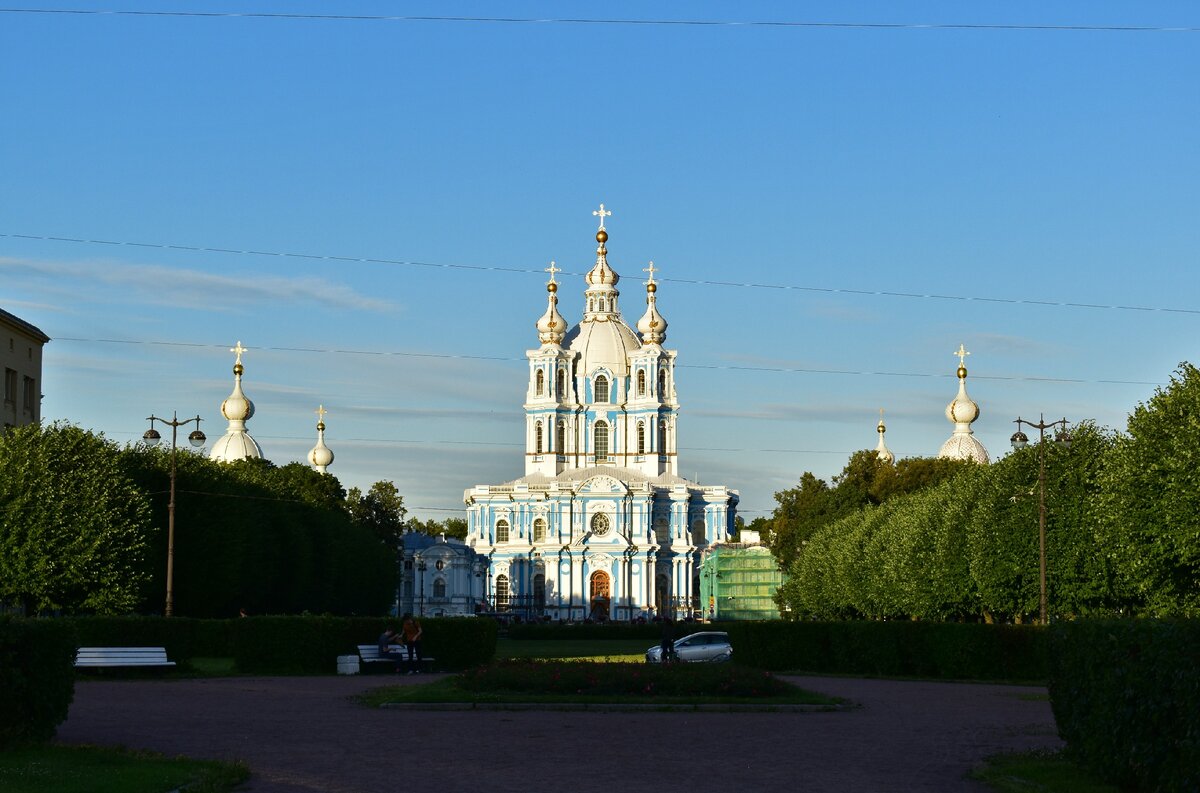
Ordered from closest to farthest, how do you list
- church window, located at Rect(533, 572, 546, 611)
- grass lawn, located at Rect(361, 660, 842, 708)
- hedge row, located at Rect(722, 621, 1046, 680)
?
grass lawn, located at Rect(361, 660, 842, 708)
hedge row, located at Rect(722, 621, 1046, 680)
church window, located at Rect(533, 572, 546, 611)

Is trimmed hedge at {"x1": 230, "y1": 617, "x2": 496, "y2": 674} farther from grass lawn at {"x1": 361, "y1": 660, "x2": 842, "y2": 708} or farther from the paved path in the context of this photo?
grass lawn at {"x1": 361, "y1": 660, "x2": 842, "y2": 708}

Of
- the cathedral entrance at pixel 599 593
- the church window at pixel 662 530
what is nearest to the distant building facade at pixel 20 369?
the cathedral entrance at pixel 599 593

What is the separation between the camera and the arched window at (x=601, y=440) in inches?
5886

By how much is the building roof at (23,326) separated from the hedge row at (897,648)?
27061 millimetres

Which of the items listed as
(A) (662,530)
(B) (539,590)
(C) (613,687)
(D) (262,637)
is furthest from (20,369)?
(A) (662,530)

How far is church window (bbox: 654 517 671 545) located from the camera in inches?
5743

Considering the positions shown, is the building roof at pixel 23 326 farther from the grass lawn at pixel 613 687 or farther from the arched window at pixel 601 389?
the arched window at pixel 601 389

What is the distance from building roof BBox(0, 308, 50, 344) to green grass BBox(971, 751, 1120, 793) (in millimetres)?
45008

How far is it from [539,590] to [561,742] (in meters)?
121

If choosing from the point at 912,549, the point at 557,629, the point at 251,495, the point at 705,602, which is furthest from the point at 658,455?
the point at 912,549

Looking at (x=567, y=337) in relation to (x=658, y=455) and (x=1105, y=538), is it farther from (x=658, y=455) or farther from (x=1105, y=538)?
(x=1105, y=538)

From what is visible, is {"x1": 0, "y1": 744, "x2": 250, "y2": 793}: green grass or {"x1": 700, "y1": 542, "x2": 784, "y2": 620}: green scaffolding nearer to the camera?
{"x1": 0, "y1": 744, "x2": 250, "y2": 793}: green grass

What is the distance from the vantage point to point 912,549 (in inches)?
2530

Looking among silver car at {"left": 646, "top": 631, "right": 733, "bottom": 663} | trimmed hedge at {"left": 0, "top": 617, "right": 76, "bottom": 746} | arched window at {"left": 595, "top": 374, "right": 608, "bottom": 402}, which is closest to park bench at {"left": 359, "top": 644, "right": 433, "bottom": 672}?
silver car at {"left": 646, "top": 631, "right": 733, "bottom": 663}
